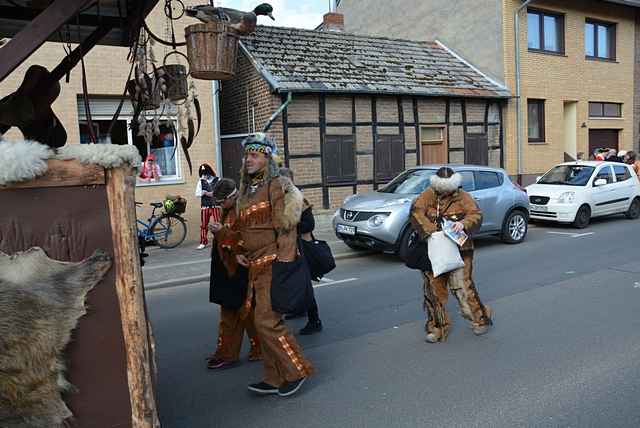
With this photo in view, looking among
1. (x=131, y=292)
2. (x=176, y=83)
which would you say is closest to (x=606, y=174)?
(x=176, y=83)

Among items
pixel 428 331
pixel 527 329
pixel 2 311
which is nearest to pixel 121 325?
pixel 2 311

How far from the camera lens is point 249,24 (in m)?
3.48

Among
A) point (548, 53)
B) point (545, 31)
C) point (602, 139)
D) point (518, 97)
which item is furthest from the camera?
point (602, 139)

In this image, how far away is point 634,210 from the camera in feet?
47.1

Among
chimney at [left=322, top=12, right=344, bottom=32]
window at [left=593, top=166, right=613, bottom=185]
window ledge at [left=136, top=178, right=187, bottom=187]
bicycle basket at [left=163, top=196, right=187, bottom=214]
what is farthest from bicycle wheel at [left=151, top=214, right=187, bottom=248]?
chimney at [left=322, top=12, right=344, bottom=32]

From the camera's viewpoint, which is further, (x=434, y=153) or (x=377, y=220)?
(x=434, y=153)

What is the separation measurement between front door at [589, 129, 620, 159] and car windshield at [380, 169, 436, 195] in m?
12.6

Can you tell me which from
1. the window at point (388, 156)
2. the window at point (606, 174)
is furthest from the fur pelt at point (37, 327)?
the window at point (606, 174)

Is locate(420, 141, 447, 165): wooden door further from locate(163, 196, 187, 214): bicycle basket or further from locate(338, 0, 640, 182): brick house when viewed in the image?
locate(163, 196, 187, 214): bicycle basket

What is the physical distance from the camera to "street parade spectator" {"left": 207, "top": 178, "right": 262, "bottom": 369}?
13.9 feet

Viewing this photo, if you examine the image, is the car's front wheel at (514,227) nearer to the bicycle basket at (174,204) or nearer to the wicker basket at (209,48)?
the bicycle basket at (174,204)

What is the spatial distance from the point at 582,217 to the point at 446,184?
30.3ft

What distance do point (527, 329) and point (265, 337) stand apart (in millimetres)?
2878

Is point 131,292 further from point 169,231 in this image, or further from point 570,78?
point 570,78
